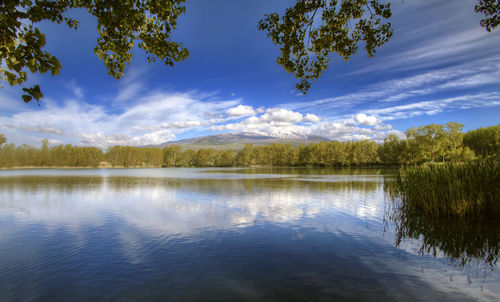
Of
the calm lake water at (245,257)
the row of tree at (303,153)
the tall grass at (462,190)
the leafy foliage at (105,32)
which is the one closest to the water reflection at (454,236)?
the calm lake water at (245,257)

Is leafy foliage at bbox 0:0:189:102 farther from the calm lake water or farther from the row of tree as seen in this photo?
the row of tree

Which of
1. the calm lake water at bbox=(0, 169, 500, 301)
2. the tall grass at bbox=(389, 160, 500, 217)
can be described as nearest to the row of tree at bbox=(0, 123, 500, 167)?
the tall grass at bbox=(389, 160, 500, 217)

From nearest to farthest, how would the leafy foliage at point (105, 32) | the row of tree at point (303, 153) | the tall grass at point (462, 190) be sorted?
the leafy foliage at point (105, 32) → the tall grass at point (462, 190) → the row of tree at point (303, 153)

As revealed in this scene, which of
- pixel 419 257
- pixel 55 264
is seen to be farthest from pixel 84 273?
pixel 419 257

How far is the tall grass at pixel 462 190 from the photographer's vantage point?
12.1 metres

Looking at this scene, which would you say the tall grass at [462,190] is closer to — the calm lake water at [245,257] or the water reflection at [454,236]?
the water reflection at [454,236]

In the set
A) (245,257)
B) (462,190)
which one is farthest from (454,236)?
(245,257)

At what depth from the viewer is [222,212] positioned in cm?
1541

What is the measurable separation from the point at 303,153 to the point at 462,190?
13972cm

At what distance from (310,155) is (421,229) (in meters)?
136

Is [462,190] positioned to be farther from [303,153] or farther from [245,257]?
[303,153]

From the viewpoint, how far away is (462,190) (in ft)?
40.5

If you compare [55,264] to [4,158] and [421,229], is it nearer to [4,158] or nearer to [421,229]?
[421,229]

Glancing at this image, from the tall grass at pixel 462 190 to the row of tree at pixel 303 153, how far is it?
5904cm
